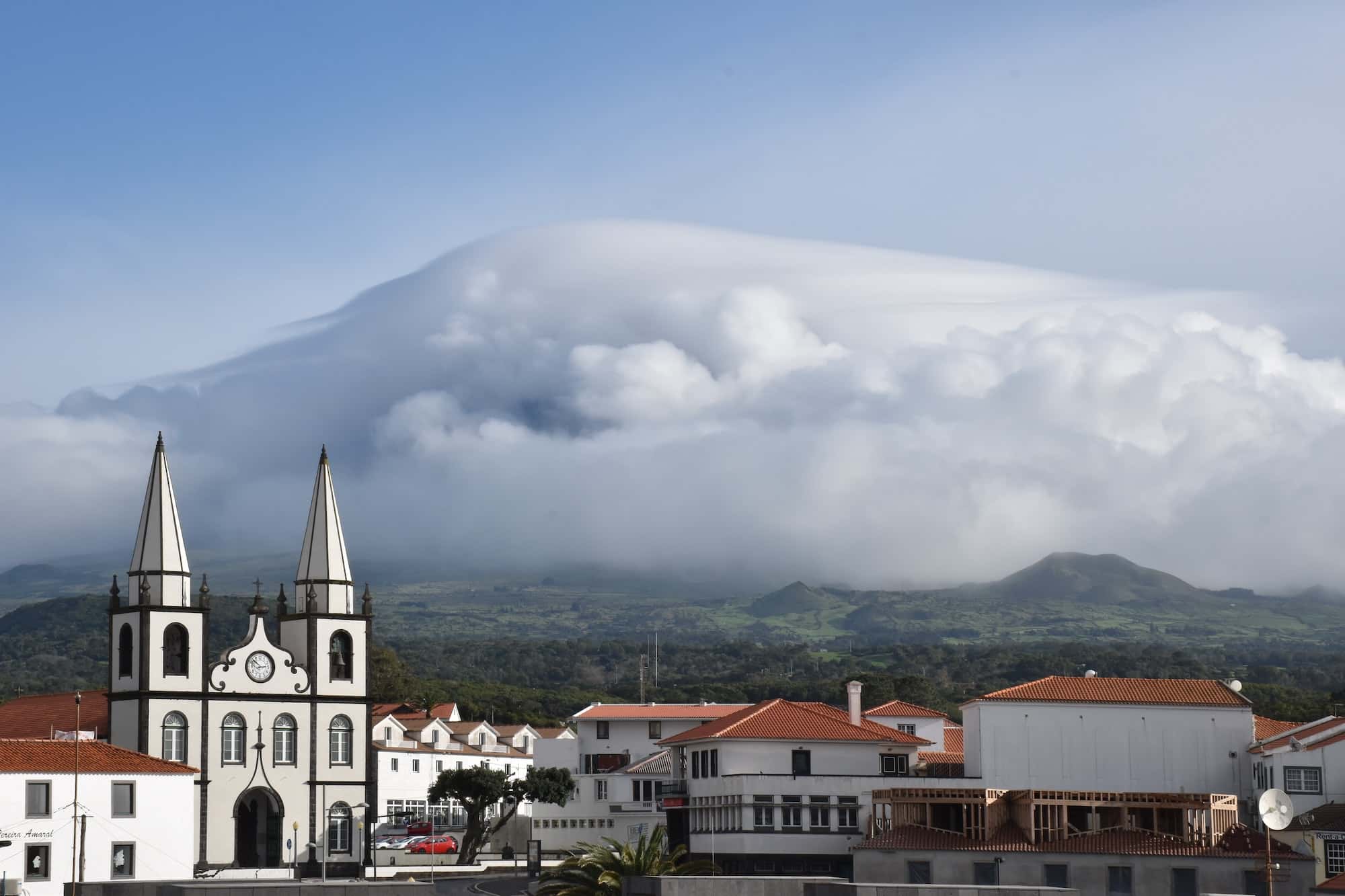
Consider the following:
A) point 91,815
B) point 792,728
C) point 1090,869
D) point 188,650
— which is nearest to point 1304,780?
point 1090,869

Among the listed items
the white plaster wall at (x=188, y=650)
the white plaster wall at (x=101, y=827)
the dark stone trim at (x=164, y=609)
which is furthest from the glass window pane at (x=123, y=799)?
the dark stone trim at (x=164, y=609)

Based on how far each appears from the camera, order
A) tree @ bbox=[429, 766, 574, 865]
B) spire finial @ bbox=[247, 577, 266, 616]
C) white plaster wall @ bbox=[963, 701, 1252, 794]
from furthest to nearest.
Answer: tree @ bbox=[429, 766, 574, 865] → spire finial @ bbox=[247, 577, 266, 616] → white plaster wall @ bbox=[963, 701, 1252, 794]

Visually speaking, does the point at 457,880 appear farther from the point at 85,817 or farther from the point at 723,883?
the point at 723,883

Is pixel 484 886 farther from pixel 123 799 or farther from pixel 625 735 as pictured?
pixel 625 735

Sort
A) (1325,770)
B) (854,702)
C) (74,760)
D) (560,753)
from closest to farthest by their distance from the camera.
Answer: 1. (74,760)
2. (1325,770)
3. (854,702)
4. (560,753)

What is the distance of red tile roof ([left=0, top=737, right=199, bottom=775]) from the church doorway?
51.8 feet

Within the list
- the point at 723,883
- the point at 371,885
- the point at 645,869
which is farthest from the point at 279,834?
the point at 723,883

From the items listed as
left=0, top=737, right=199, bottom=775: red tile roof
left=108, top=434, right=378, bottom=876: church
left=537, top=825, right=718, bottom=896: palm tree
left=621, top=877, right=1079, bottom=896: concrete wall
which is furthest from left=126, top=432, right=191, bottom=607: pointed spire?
left=621, top=877, right=1079, bottom=896: concrete wall

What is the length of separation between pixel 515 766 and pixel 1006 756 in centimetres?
6132

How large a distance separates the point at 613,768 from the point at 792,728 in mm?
32166

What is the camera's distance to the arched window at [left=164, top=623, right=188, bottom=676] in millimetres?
103438

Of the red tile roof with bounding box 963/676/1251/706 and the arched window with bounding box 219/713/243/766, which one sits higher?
the red tile roof with bounding box 963/676/1251/706

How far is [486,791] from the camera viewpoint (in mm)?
115438

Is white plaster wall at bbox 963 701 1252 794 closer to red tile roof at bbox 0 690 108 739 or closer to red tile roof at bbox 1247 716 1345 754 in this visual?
red tile roof at bbox 1247 716 1345 754
